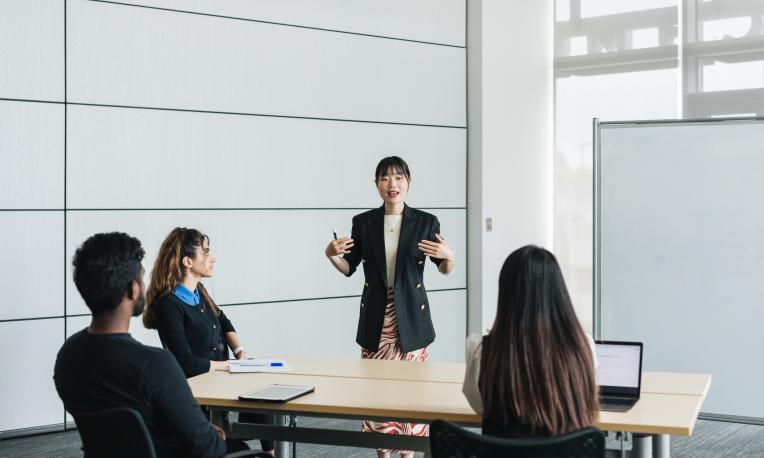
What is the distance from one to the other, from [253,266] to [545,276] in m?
3.73

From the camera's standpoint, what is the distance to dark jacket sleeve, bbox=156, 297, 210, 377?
11.4 ft

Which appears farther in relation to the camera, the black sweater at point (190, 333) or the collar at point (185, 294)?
the collar at point (185, 294)

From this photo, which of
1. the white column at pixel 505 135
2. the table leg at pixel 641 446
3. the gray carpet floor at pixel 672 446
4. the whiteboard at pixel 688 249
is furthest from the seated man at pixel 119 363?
the white column at pixel 505 135

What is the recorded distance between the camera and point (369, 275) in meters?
4.09

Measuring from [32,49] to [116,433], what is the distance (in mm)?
3314

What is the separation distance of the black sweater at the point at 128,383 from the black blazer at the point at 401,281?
5.34ft

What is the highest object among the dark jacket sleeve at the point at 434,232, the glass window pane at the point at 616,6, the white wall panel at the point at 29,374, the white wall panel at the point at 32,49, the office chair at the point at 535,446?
the glass window pane at the point at 616,6

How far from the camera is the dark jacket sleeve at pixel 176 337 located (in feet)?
11.4

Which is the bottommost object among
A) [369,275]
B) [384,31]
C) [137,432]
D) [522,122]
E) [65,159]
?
[137,432]

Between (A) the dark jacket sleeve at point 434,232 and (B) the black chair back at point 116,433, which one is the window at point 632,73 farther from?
(B) the black chair back at point 116,433

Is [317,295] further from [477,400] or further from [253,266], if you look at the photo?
[477,400]

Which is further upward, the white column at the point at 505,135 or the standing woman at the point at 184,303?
the white column at the point at 505,135

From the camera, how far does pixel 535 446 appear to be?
2.01 metres

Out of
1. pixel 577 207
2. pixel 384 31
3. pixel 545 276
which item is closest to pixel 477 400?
pixel 545 276
